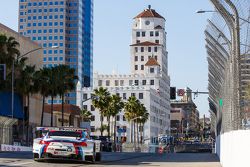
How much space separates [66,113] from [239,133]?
298ft

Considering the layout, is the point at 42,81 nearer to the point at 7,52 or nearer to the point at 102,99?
the point at 7,52

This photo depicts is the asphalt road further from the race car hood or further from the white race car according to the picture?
the race car hood

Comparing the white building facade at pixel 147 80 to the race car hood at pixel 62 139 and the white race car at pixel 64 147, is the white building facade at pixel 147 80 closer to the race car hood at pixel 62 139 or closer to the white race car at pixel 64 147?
the white race car at pixel 64 147

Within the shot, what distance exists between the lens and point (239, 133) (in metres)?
13.4

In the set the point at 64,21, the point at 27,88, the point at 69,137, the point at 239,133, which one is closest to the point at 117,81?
the point at 64,21

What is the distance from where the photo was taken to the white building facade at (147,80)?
142875 millimetres

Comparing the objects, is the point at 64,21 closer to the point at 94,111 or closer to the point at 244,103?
the point at 94,111

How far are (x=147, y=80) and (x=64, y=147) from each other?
5296 inches

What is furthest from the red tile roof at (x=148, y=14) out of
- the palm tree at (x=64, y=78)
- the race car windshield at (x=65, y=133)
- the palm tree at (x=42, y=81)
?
the race car windshield at (x=65, y=133)

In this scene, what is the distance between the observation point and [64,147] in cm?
2262

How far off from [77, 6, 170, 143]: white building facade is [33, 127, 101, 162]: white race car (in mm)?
113199

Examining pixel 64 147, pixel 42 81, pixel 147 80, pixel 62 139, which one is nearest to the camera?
pixel 64 147

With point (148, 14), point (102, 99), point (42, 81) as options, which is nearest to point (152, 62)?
point (148, 14)

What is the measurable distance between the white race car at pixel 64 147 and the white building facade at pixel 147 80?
11320cm
